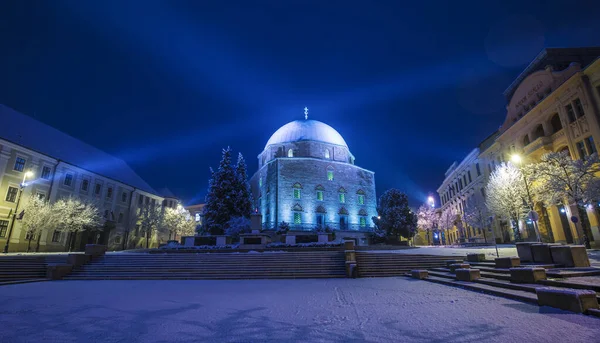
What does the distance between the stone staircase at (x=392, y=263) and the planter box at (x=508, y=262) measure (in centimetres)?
451

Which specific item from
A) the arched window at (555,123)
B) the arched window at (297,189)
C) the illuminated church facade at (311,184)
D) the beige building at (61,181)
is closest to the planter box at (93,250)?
the beige building at (61,181)

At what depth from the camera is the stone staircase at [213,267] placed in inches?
558

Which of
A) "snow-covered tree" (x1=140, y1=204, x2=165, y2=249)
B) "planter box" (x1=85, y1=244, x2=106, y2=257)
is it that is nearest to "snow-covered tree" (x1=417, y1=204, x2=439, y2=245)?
"snow-covered tree" (x1=140, y1=204, x2=165, y2=249)

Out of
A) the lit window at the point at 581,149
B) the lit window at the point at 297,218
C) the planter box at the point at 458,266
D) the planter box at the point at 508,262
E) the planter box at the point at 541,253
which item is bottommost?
the planter box at the point at 458,266

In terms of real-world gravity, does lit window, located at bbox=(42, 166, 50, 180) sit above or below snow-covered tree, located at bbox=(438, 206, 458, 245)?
above

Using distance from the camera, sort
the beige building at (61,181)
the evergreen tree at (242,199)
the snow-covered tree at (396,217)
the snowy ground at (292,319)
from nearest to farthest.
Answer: the snowy ground at (292,319), the beige building at (61,181), the evergreen tree at (242,199), the snow-covered tree at (396,217)

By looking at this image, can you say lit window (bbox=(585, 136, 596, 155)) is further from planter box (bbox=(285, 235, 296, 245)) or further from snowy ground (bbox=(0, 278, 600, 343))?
planter box (bbox=(285, 235, 296, 245))

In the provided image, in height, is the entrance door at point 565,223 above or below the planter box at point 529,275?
above

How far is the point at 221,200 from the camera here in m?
33.7

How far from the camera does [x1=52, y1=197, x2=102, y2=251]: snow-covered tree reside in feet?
88.7

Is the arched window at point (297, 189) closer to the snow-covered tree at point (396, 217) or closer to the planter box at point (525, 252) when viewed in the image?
the snow-covered tree at point (396, 217)

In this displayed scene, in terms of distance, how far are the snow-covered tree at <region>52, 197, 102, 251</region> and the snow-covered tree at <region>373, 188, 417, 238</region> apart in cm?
3485

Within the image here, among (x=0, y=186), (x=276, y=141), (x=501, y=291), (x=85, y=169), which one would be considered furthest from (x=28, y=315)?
(x=276, y=141)

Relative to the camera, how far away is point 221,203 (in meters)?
33.5
